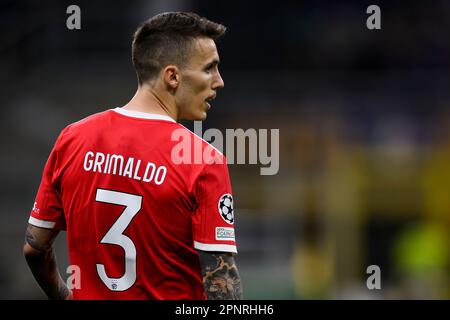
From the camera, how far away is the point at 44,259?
11.6 feet

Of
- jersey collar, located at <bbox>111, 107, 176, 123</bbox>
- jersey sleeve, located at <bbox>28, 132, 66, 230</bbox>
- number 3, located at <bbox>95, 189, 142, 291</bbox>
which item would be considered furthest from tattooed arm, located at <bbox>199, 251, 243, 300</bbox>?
jersey sleeve, located at <bbox>28, 132, 66, 230</bbox>

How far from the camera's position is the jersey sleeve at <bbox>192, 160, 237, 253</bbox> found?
317 cm

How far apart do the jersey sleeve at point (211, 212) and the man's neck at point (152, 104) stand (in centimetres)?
35

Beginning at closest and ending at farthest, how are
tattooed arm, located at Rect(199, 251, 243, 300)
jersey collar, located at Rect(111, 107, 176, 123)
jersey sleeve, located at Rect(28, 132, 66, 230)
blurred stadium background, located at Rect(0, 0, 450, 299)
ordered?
tattooed arm, located at Rect(199, 251, 243, 300) < jersey collar, located at Rect(111, 107, 176, 123) < jersey sleeve, located at Rect(28, 132, 66, 230) < blurred stadium background, located at Rect(0, 0, 450, 299)

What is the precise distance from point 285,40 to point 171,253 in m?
9.55

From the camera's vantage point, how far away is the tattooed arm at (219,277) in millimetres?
3145

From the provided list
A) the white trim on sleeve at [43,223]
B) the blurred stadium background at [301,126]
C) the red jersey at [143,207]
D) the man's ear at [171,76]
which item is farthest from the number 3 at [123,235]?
the blurred stadium background at [301,126]

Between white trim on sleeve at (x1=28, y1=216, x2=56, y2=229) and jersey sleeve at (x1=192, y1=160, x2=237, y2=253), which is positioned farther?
white trim on sleeve at (x1=28, y1=216, x2=56, y2=229)

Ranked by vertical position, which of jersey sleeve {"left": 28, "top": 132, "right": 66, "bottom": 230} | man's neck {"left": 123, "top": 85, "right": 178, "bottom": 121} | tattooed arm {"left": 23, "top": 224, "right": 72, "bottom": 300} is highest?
man's neck {"left": 123, "top": 85, "right": 178, "bottom": 121}

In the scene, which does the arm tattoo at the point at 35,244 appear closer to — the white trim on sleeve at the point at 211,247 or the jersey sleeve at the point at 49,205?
the jersey sleeve at the point at 49,205

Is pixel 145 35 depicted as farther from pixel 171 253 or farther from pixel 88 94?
pixel 88 94

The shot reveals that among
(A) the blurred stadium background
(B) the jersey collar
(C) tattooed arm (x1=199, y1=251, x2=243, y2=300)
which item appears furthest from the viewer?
(A) the blurred stadium background

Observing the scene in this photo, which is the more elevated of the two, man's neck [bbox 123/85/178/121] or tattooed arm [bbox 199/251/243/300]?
man's neck [bbox 123/85/178/121]

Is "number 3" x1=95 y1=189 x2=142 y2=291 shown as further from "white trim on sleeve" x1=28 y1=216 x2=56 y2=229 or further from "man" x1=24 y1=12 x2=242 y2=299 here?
"white trim on sleeve" x1=28 y1=216 x2=56 y2=229
